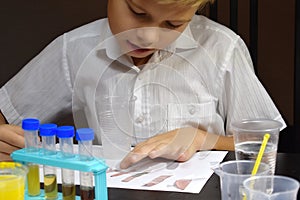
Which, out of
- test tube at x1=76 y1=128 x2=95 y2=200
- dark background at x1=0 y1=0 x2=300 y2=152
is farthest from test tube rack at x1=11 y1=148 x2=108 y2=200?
Answer: dark background at x1=0 y1=0 x2=300 y2=152

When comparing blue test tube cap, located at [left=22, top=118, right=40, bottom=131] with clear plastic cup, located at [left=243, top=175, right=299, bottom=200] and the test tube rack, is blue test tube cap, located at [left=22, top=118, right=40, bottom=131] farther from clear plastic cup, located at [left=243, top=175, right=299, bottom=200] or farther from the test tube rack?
clear plastic cup, located at [left=243, top=175, right=299, bottom=200]

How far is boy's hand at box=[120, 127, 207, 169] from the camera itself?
105cm

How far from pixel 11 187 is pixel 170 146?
40 centimetres

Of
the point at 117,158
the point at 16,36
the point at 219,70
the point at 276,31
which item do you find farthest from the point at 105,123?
the point at 16,36

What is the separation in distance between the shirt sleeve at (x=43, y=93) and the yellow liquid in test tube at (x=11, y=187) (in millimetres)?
684

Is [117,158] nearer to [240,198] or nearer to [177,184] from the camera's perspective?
[177,184]

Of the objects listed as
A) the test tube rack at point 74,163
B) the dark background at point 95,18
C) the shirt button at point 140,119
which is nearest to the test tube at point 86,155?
the test tube rack at point 74,163

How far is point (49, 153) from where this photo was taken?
0.84 metres

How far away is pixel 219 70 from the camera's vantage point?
4.47ft

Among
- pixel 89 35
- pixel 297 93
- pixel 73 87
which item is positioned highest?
pixel 89 35

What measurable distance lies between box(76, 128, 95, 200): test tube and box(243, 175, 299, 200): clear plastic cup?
0.72 feet

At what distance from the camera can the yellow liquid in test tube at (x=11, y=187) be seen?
0.74 metres

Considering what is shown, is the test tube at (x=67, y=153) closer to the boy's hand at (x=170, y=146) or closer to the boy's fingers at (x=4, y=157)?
the boy's hand at (x=170, y=146)

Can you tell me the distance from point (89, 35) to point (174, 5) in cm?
41
